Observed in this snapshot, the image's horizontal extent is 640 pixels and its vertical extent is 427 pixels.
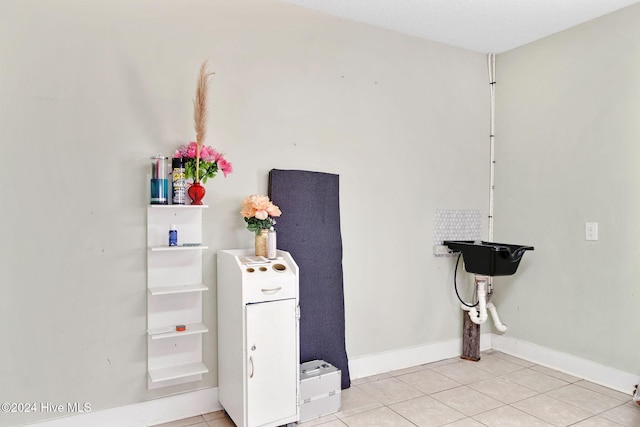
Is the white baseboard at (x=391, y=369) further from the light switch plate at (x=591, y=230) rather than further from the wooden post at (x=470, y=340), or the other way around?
the light switch plate at (x=591, y=230)

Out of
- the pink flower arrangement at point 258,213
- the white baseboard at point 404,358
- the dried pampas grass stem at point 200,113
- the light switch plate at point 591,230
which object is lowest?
the white baseboard at point 404,358

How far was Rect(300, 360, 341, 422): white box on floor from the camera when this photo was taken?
8.39ft

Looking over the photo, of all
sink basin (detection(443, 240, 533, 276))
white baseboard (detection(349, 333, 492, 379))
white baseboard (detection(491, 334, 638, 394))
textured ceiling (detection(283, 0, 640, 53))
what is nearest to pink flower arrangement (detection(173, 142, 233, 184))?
textured ceiling (detection(283, 0, 640, 53))

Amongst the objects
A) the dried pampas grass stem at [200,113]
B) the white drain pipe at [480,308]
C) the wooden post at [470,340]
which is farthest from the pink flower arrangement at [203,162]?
the wooden post at [470,340]

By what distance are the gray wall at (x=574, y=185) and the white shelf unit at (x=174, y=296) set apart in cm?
264

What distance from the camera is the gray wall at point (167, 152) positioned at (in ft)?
7.36

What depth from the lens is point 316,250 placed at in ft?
9.76

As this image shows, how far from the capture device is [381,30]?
333cm

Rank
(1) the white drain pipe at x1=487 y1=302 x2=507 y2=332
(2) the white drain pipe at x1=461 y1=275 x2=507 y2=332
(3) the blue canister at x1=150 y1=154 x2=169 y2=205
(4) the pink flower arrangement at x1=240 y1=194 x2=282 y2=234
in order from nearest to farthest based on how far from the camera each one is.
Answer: (3) the blue canister at x1=150 y1=154 x2=169 y2=205 → (4) the pink flower arrangement at x1=240 y1=194 x2=282 y2=234 → (2) the white drain pipe at x1=461 y1=275 x2=507 y2=332 → (1) the white drain pipe at x1=487 y1=302 x2=507 y2=332

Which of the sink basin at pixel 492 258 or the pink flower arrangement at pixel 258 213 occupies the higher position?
the pink flower arrangement at pixel 258 213

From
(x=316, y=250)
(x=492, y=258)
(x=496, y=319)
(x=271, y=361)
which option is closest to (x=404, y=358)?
(x=496, y=319)

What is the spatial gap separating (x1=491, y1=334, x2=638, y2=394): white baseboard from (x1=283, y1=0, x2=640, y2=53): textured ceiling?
8.19ft

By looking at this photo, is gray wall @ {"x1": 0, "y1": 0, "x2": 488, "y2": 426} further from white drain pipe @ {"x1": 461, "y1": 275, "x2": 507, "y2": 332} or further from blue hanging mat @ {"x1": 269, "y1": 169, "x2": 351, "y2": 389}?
white drain pipe @ {"x1": 461, "y1": 275, "x2": 507, "y2": 332}

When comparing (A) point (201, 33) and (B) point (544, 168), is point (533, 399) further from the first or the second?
(A) point (201, 33)
